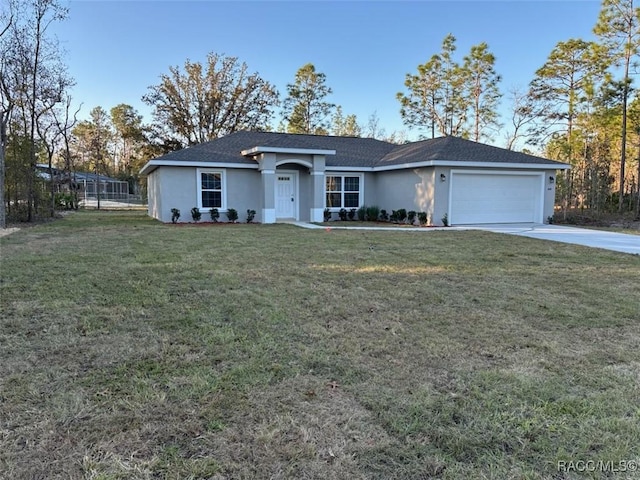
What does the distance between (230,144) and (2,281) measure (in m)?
13.0

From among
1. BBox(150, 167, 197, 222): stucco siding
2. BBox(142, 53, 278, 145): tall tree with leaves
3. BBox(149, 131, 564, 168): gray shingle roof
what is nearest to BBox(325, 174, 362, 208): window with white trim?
BBox(149, 131, 564, 168): gray shingle roof

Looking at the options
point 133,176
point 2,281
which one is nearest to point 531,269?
point 2,281

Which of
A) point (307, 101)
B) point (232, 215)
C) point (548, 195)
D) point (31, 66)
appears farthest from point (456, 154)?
point (307, 101)

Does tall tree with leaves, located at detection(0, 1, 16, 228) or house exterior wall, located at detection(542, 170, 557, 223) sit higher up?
tall tree with leaves, located at detection(0, 1, 16, 228)

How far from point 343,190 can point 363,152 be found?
2.77m

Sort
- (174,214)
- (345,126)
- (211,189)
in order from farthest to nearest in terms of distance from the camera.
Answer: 1. (345,126)
2. (211,189)
3. (174,214)

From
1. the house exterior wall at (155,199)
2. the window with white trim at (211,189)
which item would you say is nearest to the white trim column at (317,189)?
the window with white trim at (211,189)

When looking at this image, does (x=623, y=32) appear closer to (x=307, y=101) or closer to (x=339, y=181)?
(x=339, y=181)

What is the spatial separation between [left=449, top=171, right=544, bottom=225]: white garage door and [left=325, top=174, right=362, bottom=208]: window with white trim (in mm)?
4307

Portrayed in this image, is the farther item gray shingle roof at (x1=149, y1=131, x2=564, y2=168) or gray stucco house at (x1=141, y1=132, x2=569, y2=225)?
gray shingle roof at (x1=149, y1=131, x2=564, y2=168)

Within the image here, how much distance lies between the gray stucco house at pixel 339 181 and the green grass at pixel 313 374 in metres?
9.53

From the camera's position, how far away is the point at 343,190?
18.1m

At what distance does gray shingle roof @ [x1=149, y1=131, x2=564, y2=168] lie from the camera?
618 inches

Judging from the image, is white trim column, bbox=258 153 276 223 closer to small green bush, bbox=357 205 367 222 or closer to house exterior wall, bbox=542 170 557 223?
small green bush, bbox=357 205 367 222
